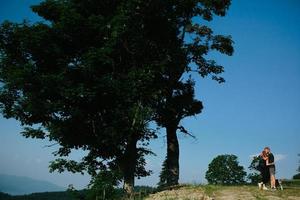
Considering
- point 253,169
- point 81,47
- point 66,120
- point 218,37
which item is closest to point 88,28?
point 81,47

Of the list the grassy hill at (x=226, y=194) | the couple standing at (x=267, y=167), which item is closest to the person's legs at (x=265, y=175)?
the couple standing at (x=267, y=167)

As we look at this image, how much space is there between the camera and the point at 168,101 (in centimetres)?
2431

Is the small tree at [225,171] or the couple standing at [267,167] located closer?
the couple standing at [267,167]

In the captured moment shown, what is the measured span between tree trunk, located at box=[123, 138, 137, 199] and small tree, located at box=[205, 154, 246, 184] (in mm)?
60414

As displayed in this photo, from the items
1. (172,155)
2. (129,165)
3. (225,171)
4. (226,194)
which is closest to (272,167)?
(226,194)

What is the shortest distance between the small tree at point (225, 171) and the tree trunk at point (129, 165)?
60414 mm

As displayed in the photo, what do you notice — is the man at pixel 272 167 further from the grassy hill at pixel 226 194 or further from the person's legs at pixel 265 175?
the grassy hill at pixel 226 194

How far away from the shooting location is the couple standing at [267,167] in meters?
18.1

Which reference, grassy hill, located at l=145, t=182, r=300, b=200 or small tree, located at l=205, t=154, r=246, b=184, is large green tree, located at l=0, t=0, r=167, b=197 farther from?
Result: small tree, located at l=205, t=154, r=246, b=184

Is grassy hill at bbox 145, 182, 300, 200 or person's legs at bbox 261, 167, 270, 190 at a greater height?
person's legs at bbox 261, 167, 270, 190

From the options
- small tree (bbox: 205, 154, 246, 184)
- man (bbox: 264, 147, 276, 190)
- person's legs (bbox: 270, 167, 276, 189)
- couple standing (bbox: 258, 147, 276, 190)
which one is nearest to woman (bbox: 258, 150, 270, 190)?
couple standing (bbox: 258, 147, 276, 190)

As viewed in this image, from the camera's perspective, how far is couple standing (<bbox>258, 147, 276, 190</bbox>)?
714 inches

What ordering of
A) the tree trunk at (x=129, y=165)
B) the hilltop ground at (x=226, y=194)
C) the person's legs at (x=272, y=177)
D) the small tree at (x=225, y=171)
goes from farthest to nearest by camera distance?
the small tree at (x=225, y=171) → the tree trunk at (x=129, y=165) → the person's legs at (x=272, y=177) → the hilltop ground at (x=226, y=194)

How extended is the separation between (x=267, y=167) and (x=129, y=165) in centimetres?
822
